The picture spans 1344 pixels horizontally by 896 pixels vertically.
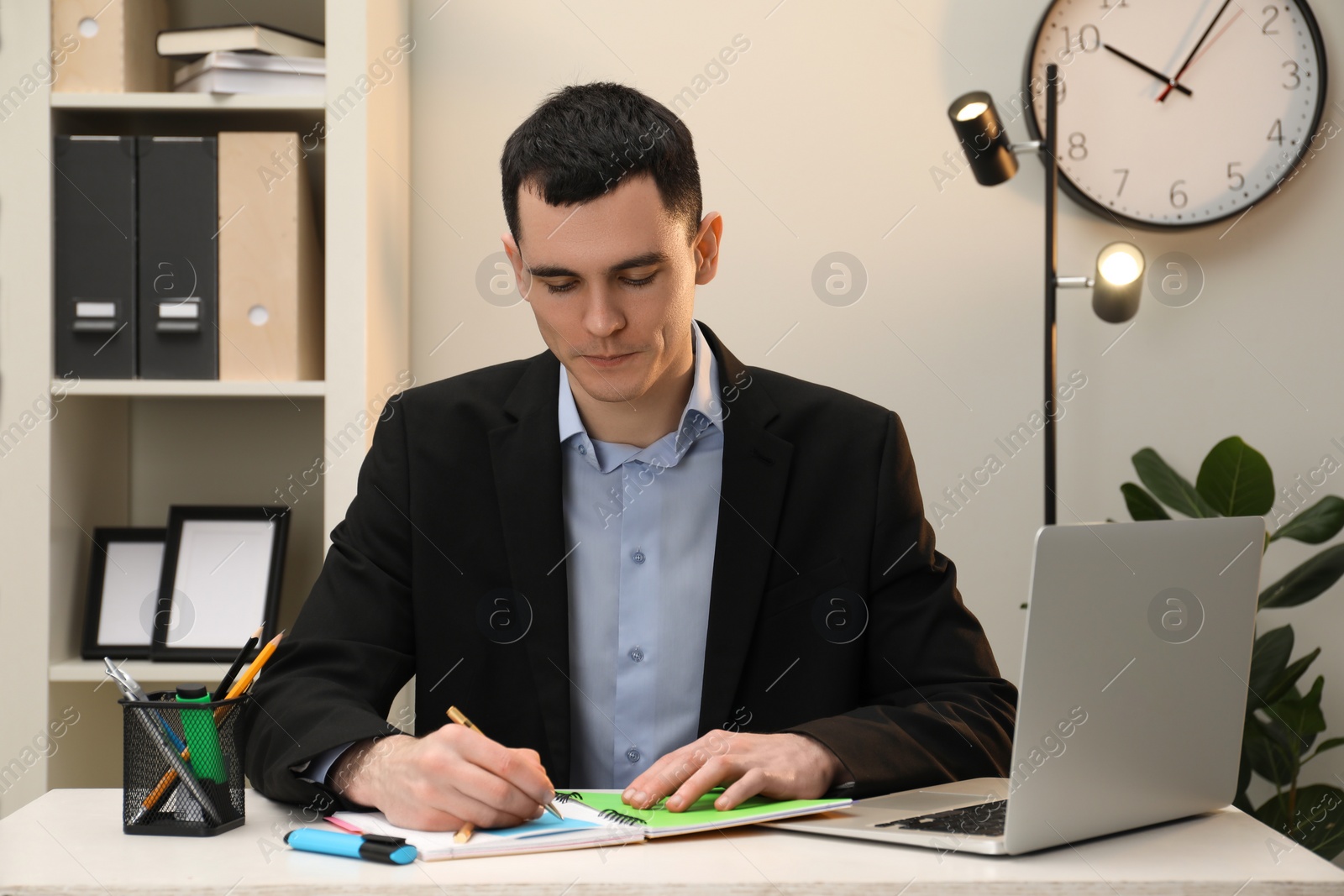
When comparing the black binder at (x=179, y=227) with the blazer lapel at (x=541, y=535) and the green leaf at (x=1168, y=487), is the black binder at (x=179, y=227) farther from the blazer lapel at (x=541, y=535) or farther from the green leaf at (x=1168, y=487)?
the green leaf at (x=1168, y=487)

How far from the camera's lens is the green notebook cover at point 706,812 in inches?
36.0

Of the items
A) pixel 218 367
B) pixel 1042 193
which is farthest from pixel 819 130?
pixel 218 367

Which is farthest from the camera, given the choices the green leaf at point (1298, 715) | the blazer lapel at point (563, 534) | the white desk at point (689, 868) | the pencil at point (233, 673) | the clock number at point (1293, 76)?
the clock number at point (1293, 76)

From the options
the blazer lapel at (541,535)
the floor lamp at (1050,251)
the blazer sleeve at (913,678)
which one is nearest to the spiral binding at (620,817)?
the blazer sleeve at (913,678)

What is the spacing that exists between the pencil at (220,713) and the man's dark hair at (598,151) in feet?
1.94

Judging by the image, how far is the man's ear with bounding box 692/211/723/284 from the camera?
1.51 metres

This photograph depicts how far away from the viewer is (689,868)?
829 mm

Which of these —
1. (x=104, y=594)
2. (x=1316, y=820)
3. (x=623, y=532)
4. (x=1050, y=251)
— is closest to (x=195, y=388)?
(x=104, y=594)

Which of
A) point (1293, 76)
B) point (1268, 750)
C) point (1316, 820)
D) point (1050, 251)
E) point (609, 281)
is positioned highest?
point (1293, 76)

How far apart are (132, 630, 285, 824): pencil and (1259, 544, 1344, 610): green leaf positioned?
5.51ft

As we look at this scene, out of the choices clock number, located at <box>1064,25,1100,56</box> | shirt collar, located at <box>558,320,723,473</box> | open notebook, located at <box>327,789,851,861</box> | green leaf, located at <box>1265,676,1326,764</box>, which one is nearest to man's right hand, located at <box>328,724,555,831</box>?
open notebook, located at <box>327,789,851,861</box>

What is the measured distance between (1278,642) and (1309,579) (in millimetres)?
121

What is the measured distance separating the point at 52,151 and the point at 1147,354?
2.02 meters

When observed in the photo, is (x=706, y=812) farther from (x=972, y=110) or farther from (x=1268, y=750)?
(x=1268, y=750)
